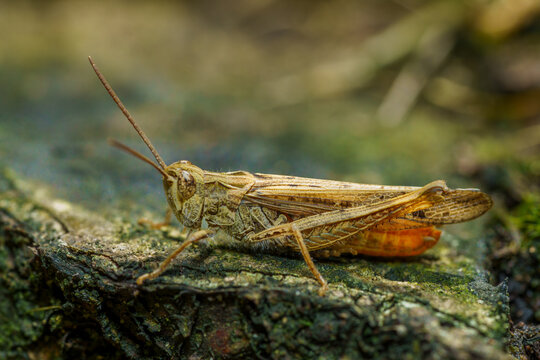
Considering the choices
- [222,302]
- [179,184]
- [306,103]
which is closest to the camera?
[222,302]

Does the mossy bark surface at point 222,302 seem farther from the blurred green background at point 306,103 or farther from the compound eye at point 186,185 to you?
the blurred green background at point 306,103

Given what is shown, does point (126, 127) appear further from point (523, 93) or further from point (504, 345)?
point (523, 93)

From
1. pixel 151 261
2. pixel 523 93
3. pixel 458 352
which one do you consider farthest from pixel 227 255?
pixel 523 93

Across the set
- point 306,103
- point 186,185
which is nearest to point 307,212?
point 186,185

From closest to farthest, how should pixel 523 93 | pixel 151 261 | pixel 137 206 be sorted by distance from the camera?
pixel 151 261 → pixel 137 206 → pixel 523 93

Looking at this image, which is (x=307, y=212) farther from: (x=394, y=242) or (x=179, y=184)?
(x=179, y=184)

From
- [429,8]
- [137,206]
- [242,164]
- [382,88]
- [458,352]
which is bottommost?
[458,352]

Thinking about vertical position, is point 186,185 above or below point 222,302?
above
